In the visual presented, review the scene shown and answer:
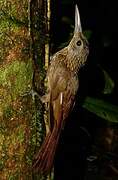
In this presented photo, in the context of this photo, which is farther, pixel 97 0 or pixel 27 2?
pixel 97 0

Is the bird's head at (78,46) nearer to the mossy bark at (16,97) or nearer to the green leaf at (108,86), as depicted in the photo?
the green leaf at (108,86)

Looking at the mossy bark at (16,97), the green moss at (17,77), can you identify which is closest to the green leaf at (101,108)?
the mossy bark at (16,97)

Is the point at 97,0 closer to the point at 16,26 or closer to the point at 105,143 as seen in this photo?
the point at 105,143

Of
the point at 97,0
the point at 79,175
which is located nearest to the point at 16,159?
the point at 79,175

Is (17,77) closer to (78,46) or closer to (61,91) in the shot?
(61,91)

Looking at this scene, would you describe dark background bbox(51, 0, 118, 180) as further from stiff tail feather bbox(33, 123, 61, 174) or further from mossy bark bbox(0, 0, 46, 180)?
Answer: mossy bark bbox(0, 0, 46, 180)

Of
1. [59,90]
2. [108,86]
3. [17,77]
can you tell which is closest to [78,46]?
[59,90]
